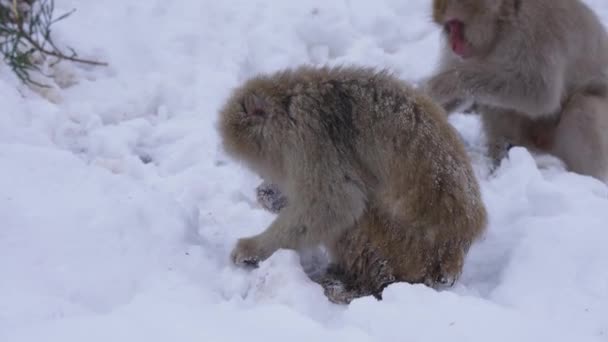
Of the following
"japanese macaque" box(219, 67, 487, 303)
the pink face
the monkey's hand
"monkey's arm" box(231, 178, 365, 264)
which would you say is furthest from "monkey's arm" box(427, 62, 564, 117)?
the monkey's hand

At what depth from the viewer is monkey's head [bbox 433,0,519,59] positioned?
3957 millimetres

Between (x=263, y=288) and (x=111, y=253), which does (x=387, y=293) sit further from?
(x=111, y=253)

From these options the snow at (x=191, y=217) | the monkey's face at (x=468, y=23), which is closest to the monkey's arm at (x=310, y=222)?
the snow at (x=191, y=217)

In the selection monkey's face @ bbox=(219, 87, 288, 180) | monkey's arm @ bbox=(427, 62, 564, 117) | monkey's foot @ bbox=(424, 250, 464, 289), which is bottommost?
monkey's arm @ bbox=(427, 62, 564, 117)

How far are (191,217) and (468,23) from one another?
6.55ft

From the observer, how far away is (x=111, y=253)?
9.17 feet

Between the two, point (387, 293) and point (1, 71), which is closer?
point (387, 293)

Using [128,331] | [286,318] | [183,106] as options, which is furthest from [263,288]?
[183,106]

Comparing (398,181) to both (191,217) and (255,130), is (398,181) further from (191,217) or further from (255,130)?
(191,217)

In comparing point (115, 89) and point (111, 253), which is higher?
point (111, 253)

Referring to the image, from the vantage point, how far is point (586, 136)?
435 centimetres

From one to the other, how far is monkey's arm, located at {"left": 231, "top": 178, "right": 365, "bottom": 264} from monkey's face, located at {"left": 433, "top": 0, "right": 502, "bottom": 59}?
1566mm

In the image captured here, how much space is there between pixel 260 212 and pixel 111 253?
0.94 meters

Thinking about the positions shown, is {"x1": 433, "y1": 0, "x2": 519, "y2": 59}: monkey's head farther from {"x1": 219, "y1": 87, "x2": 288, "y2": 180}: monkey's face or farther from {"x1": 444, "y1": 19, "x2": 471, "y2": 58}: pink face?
{"x1": 219, "y1": 87, "x2": 288, "y2": 180}: monkey's face
